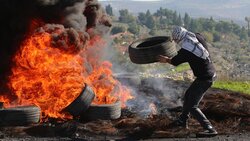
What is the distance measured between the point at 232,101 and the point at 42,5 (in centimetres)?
713

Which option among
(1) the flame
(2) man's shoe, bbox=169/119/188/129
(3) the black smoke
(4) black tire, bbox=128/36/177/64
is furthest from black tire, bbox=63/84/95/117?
(3) the black smoke

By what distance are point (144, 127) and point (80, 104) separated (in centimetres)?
201

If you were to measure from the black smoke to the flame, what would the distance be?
1.12ft

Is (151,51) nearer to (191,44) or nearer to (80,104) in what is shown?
(191,44)

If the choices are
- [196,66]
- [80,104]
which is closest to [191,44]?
[196,66]

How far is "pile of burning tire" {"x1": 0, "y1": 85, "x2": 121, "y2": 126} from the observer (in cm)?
1095

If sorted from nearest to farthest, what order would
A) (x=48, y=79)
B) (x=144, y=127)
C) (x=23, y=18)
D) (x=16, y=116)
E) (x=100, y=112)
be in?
(x=144, y=127)
(x=16, y=116)
(x=100, y=112)
(x=48, y=79)
(x=23, y=18)

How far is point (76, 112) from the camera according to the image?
11.3 m

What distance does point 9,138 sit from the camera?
9672 mm

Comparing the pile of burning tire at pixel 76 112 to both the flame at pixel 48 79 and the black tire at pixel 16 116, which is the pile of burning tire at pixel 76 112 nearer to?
the black tire at pixel 16 116

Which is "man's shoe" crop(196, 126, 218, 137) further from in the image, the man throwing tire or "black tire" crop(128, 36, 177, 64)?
"black tire" crop(128, 36, 177, 64)

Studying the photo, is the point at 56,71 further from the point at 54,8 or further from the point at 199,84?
the point at 199,84

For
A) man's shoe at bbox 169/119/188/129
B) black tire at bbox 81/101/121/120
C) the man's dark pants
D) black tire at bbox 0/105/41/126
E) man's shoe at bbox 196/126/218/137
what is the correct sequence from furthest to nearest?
black tire at bbox 81/101/121/120, black tire at bbox 0/105/41/126, man's shoe at bbox 169/119/188/129, the man's dark pants, man's shoe at bbox 196/126/218/137

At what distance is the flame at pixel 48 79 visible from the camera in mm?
12281
